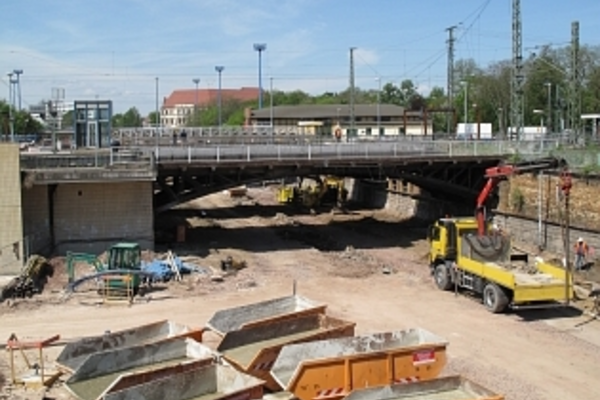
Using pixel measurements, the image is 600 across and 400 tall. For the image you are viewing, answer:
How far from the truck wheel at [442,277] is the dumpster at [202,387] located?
15.1 meters

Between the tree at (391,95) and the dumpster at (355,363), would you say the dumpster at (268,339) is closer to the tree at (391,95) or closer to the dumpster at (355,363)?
the dumpster at (355,363)

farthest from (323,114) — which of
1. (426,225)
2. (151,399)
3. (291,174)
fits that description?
(151,399)

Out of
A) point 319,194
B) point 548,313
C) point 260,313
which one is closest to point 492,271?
point 548,313

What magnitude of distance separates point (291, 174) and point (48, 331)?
1894 cm

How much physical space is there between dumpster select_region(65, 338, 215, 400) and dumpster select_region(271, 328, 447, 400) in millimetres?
1888

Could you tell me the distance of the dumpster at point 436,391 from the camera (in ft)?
45.9

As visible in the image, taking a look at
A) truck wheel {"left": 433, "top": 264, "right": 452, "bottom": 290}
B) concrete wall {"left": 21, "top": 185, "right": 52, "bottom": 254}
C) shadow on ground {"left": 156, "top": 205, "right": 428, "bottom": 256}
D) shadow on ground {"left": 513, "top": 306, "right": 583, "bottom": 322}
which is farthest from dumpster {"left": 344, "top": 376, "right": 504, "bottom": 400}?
concrete wall {"left": 21, "top": 185, "right": 52, "bottom": 254}

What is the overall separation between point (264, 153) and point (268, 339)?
19901mm

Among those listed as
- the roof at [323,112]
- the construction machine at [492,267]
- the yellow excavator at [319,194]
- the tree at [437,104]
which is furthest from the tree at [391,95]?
the construction machine at [492,267]

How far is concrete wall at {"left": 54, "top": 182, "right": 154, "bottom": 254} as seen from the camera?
3441 cm

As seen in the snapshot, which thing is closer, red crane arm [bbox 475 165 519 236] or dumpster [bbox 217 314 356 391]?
dumpster [bbox 217 314 356 391]

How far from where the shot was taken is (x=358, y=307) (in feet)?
88.8

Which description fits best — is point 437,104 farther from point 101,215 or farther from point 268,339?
point 268,339

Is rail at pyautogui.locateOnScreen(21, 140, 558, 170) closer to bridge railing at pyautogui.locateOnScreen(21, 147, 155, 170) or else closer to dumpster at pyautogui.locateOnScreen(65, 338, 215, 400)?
bridge railing at pyautogui.locateOnScreen(21, 147, 155, 170)
